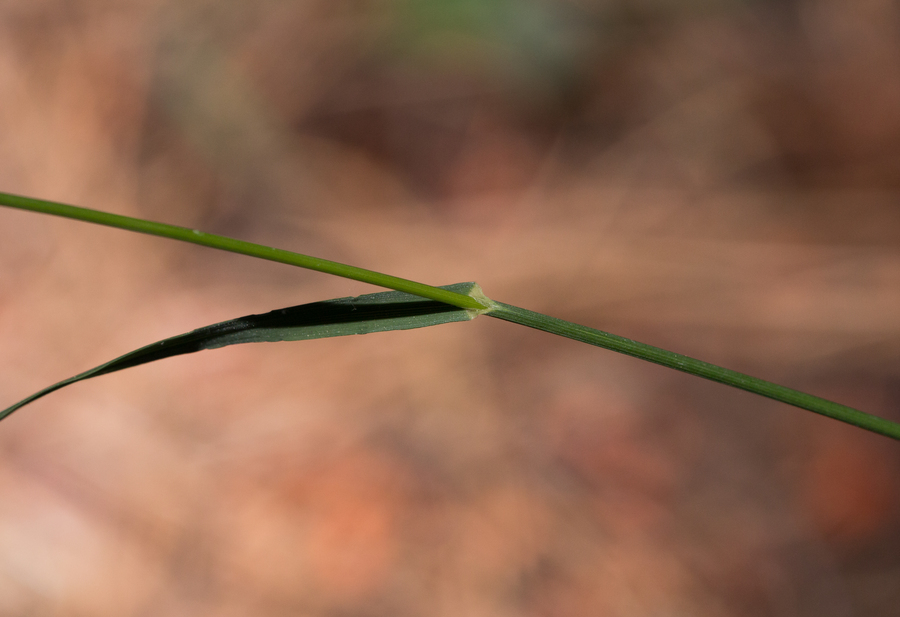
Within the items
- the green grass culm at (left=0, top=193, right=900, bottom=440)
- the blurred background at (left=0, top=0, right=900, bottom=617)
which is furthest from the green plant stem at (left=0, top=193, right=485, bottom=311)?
the blurred background at (left=0, top=0, right=900, bottom=617)

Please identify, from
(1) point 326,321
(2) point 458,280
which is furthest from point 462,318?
(2) point 458,280

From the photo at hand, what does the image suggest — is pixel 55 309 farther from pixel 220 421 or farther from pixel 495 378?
pixel 495 378

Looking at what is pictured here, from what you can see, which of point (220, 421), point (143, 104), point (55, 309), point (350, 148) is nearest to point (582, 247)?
point (350, 148)

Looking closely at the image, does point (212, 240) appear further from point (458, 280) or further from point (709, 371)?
point (458, 280)

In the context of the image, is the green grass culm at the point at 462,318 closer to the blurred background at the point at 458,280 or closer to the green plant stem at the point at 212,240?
the green plant stem at the point at 212,240

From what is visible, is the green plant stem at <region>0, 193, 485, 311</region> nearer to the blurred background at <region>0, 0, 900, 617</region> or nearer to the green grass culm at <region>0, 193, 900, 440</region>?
the green grass culm at <region>0, 193, 900, 440</region>

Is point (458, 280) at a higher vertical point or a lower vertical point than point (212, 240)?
higher

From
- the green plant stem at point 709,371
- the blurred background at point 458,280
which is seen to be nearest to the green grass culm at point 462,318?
the green plant stem at point 709,371
